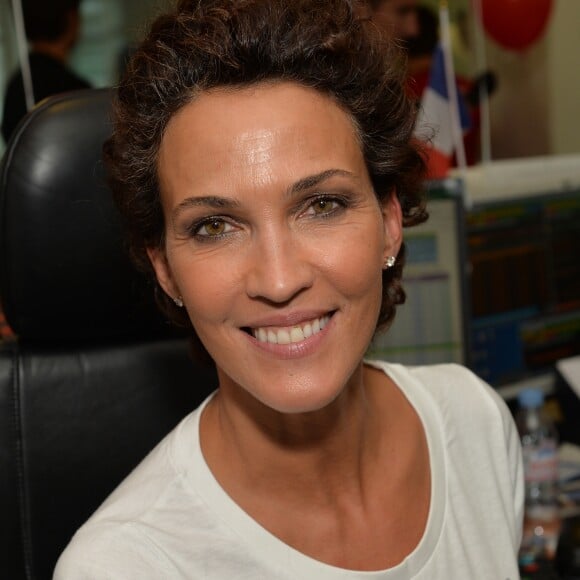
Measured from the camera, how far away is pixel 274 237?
1.00m

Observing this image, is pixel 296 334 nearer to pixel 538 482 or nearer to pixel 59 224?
pixel 59 224

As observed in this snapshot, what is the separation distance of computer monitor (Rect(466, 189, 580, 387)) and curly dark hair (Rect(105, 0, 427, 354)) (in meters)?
0.92

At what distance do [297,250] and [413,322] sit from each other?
3.26 ft

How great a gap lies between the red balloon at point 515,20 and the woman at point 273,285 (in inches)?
75.0

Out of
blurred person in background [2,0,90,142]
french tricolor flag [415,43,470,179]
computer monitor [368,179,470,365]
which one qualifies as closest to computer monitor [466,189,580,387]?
computer monitor [368,179,470,365]

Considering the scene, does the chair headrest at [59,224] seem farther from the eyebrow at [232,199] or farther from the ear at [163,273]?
the eyebrow at [232,199]

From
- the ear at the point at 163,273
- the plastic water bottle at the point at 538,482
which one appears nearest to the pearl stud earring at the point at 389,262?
the ear at the point at 163,273

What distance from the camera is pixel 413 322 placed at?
1974 mm

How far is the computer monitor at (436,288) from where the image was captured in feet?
6.48

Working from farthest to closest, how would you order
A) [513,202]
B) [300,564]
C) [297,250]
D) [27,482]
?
[513,202] < [27,482] < [300,564] < [297,250]

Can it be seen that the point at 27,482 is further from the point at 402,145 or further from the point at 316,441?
the point at 402,145

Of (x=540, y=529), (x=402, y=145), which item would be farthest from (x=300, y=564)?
(x=540, y=529)

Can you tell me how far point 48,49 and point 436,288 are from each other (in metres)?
1.64

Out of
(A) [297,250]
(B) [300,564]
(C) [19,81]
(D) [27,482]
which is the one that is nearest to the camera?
(A) [297,250]
